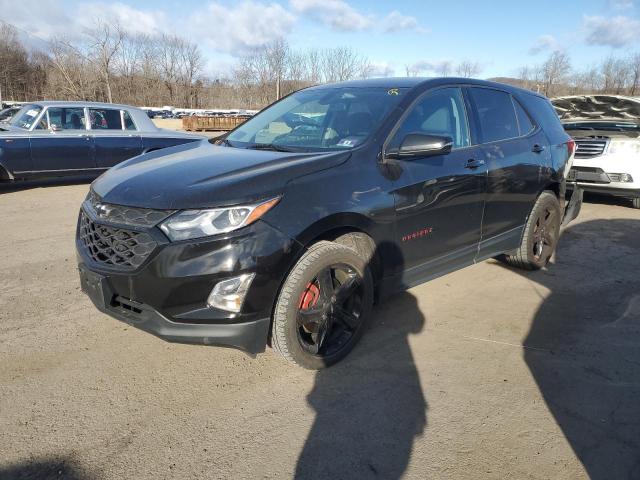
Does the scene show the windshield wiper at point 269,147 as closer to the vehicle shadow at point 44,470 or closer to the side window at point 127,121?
the vehicle shadow at point 44,470

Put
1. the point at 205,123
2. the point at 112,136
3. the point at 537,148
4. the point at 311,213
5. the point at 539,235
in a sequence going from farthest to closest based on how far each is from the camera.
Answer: the point at 205,123, the point at 112,136, the point at 539,235, the point at 537,148, the point at 311,213

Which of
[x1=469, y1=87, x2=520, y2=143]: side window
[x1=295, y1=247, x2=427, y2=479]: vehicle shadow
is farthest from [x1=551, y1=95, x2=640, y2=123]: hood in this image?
[x1=295, y1=247, x2=427, y2=479]: vehicle shadow

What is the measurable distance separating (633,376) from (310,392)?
208 cm

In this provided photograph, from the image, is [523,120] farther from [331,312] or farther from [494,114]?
[331,312]

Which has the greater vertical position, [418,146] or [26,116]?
[26,116]

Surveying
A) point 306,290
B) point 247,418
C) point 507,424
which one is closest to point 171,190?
point 306,290

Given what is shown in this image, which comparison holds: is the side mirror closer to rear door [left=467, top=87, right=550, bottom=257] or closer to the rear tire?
rear door [left=467, top=87, right=550, bottom=257]

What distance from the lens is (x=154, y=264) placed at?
247cm

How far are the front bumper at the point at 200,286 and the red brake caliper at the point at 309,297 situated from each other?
0.87 ft

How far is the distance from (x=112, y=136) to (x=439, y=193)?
7.89 metres

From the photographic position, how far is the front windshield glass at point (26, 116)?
8680 millimetres

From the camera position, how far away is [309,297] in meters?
2.92

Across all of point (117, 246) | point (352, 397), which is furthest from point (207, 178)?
point (352, 397)

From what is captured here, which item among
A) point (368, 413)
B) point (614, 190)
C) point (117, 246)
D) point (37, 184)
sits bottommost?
point (368, 413)
